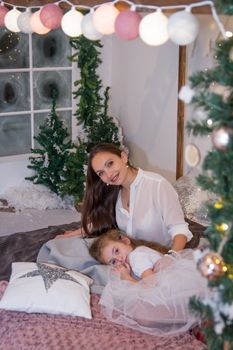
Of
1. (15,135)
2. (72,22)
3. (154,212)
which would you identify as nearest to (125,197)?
(154,212)

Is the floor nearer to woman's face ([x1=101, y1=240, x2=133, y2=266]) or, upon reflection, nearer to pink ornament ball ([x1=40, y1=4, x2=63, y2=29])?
woman's face ([x1=101, y1=240, x2=133, y2=266])

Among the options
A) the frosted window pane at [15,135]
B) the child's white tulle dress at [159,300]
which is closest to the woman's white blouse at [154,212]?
the child's white tulle dress at [159,300]

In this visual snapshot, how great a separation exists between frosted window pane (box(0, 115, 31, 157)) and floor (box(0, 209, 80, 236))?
53 centimetres

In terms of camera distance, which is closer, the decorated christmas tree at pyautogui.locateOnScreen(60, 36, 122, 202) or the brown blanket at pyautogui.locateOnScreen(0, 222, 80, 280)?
the brown blanket at pyautogui.locateOnScreen(0, 222, 80, 280)

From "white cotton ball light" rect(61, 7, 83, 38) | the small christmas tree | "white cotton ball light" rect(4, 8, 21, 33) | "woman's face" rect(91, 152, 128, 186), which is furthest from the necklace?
the small christmas tree

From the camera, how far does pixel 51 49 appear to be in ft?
13.4

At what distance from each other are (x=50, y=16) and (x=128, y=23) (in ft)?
1.65

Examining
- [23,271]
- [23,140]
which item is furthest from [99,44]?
[23,271]

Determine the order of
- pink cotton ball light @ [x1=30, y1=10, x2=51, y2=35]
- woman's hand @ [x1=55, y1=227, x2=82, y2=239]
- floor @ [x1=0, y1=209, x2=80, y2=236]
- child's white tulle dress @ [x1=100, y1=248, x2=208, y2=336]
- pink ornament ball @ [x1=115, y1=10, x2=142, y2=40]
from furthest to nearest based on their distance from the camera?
floor @ [x1=0, y1=209, x2=80, y2=236]
woman's hand @ [x1=55, y1=227, x2=82, y2=239]
child's white tulle dress @ [x1=100, y1=248, x2=208, y2=336]
pink cotton ball light @ [x1=30, y1=10, x2=51, y2=35]
pink ornament ball @ [x1=115, y1=10, x2=142, y2=40]

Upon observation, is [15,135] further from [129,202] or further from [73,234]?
[129,202]

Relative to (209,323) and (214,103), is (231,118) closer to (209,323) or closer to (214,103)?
(214,103)

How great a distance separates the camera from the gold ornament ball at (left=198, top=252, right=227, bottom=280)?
1126mm

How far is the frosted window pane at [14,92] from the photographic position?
13.0 ft

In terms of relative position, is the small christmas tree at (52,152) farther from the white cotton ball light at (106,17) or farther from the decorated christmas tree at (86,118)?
the white cotton ball light at (106,17)
